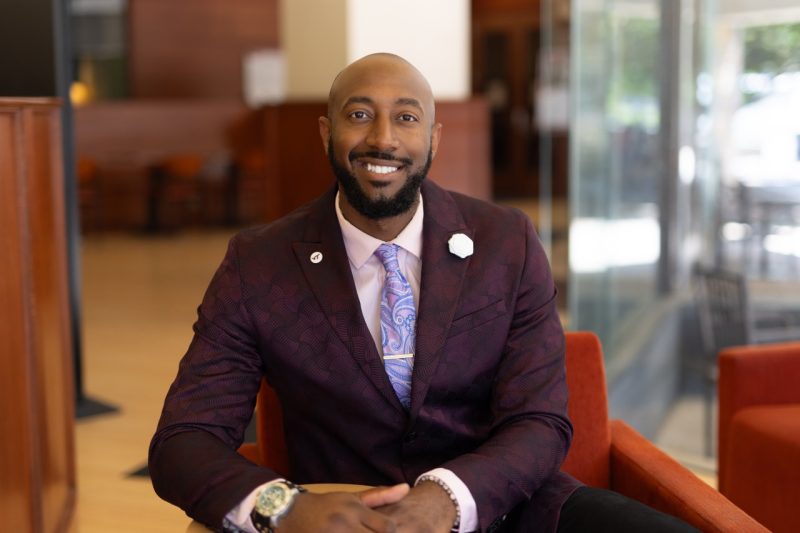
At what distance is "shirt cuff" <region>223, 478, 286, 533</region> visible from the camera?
191cm

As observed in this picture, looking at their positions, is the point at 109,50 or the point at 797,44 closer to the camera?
the point at 797,44

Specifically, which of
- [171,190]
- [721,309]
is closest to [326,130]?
[721,309]

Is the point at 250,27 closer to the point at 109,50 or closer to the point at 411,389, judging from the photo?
the point at 109,50

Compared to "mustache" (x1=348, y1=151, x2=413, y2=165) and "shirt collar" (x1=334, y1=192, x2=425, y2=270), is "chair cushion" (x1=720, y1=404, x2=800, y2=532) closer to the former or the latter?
"shirt collar" (x1=334, y1=192, x2=425, y2=270)

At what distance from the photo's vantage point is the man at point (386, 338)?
6.99 feet

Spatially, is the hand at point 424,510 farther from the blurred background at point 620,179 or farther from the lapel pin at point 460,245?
the blurred background at point 620,179

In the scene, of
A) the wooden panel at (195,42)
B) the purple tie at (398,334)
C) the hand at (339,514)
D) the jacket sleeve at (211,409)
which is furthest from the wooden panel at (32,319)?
the wooden panel at (195,42)

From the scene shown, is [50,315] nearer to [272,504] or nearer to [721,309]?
[272,504]

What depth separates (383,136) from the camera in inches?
83.6

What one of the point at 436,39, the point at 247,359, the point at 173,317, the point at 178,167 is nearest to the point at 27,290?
the point at 247,359

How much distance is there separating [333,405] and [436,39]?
14.0ft

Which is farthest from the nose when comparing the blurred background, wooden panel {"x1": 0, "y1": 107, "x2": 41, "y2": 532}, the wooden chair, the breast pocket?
the wooden chair

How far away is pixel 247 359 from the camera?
7.18 feet

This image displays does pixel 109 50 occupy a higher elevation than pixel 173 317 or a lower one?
higher
